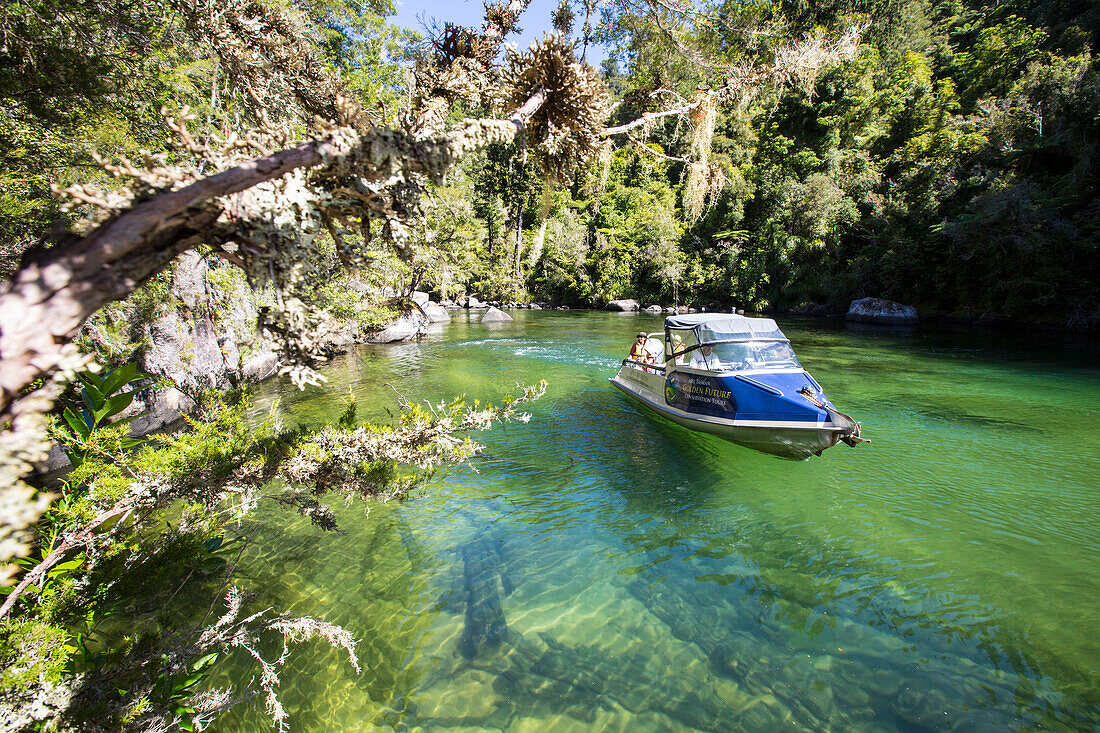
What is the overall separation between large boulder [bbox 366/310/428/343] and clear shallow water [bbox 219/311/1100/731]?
12213mm

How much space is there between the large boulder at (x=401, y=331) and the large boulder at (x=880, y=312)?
28986 mm

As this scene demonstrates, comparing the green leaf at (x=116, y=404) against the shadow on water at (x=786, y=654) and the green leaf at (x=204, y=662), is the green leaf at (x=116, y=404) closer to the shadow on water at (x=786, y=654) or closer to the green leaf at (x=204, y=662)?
the green leaf at (x=204, y=662)

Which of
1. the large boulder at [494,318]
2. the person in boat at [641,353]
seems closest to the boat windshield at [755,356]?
the person in boat at [641,353]

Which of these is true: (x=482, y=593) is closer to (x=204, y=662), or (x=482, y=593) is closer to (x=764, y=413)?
(x=204, y=662)

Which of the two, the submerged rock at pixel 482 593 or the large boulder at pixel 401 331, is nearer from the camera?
the submerged rock at pixel 482 593

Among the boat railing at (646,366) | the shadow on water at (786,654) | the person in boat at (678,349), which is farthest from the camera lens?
the boat railing at (646,366)

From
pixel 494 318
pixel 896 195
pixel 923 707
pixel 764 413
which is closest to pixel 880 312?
pixel 896 195

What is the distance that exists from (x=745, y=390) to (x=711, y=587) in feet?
12.5

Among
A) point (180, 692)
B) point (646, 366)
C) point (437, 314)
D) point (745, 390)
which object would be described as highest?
point (745, 390)

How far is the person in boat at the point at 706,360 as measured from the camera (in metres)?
8.76

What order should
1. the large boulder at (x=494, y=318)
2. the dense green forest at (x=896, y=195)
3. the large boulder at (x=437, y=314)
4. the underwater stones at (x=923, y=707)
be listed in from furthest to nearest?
the large boulder at (x=494, y=318), the large boulder at (x=437, y=314), the dense green forest at (x=896, y=195), the underwater stones at (x=923, y=707)

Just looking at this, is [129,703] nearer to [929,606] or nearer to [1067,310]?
[929,606]

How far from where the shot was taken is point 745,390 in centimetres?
794

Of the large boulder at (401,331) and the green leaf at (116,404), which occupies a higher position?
the green leaf at (116,404)
